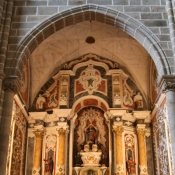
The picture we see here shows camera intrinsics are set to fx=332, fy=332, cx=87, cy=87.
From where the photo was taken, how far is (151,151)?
12.7 meters

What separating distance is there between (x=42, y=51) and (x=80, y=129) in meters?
3.58

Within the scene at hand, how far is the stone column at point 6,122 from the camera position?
25.7 ft

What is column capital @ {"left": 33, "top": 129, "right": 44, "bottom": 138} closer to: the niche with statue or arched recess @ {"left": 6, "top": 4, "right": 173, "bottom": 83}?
the niche with statue

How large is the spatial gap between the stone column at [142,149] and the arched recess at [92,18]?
4.57m

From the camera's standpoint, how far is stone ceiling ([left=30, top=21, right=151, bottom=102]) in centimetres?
1273

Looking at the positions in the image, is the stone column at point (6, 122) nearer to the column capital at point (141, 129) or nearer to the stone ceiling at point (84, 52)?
the stone ceiling at point (84, 52)

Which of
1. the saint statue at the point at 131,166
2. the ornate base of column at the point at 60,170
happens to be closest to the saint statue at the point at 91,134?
the ornate base of column at the point at 60,170

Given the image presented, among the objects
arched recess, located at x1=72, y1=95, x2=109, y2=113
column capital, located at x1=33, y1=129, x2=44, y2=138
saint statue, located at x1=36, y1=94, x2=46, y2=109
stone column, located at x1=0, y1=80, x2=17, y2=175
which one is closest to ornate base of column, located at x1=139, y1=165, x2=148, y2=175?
arched recess, located at x1=72, y1=95, x2=109, y2=113

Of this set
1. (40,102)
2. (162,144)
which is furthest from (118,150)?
(40,102)

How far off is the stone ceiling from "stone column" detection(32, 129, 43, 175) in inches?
59.5

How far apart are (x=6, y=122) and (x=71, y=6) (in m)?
3.80

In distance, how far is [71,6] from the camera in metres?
9.51

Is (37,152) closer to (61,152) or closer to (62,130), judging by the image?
(61,152)

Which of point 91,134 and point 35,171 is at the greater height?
point 91,134
